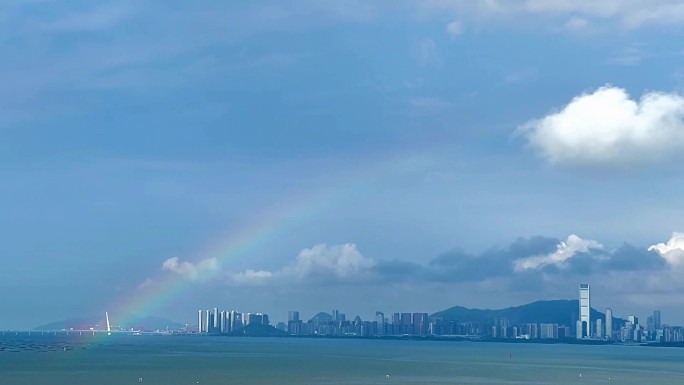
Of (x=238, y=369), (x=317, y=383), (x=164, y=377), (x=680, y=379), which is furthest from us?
(x=238, y=369)

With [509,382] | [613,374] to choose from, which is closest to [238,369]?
[509,382]

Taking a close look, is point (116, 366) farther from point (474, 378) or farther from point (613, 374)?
point (613, 374)

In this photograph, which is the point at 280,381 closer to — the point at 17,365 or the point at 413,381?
the point at 413,381

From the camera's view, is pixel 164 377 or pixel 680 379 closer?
pixel 164 377

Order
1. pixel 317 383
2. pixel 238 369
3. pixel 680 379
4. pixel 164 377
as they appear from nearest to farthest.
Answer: pixel 317 383
pixel 164 377
pixel 680 379
pixel 238 369

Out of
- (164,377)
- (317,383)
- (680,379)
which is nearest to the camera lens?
(317,383)

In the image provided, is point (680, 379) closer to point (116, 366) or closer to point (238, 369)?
point (238, 369)

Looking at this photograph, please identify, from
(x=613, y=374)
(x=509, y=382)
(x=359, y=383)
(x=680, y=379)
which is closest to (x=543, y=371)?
(x=613, y=374)

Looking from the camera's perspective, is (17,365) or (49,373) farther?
(17,365)
